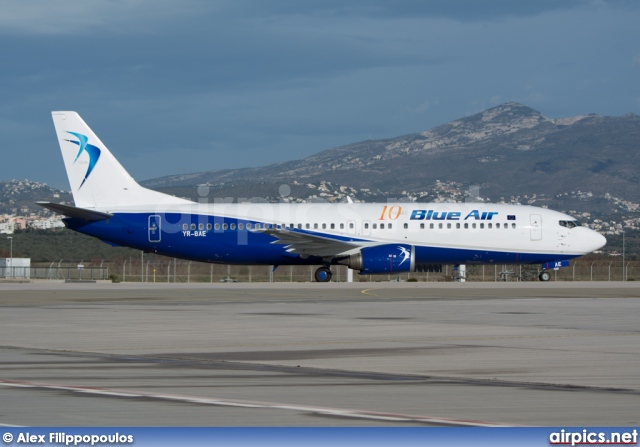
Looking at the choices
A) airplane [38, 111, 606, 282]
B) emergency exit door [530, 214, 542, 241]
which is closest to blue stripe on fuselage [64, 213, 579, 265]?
airplane [38, 111, 606, 282]

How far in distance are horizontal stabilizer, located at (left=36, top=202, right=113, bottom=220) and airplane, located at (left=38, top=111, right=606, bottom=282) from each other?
17 centimetres

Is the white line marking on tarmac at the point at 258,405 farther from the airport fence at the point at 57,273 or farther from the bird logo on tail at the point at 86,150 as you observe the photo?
the airport fence at the point at 57,273

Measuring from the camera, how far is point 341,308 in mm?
33969

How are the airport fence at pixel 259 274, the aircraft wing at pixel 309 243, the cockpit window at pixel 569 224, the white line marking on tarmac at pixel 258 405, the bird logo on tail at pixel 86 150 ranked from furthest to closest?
the airport fence at pixel 259 274 < the cockpit window at pixel 569 224 < the bird logo on tail at pixel 86 150 < the aircraft wing at pixel 309 243 < the white line marking on tarmac at pixel 258 405

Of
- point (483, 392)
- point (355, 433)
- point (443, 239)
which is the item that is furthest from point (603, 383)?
point (443, 239)

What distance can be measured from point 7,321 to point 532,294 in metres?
22.0

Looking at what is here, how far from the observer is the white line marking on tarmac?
1154 centimetres

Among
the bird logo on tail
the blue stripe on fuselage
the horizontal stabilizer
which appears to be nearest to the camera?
the horizontal stabilizer

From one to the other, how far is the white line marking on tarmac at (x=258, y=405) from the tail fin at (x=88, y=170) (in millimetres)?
42118

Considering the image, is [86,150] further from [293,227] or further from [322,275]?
[322,275]

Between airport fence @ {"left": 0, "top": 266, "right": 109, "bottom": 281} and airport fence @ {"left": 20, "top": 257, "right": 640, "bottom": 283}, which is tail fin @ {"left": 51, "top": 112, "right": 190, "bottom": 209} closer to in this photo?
airport fence @ {"left": 20, "top": 257, "right": 640, "bottom": 283}

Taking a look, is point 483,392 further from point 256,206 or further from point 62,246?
point 62,246

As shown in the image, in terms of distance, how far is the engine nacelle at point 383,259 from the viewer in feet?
179

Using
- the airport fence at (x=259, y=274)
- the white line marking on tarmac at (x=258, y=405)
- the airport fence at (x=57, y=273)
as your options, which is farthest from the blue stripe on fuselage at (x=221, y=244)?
the white line marking on tarmac at (x=258, y=405)
